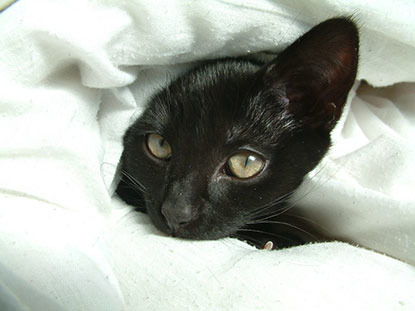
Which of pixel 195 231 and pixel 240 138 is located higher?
pixel 240 138

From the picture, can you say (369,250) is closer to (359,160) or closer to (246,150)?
(359,160)

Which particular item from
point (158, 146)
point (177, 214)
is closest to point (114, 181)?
point (158, 146)

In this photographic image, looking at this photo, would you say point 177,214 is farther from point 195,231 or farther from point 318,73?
point 318,73

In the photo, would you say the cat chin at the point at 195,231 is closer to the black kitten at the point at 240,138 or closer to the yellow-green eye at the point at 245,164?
the black kitten at the point at 240,138

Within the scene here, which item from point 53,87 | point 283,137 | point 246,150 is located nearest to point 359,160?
point 283,137

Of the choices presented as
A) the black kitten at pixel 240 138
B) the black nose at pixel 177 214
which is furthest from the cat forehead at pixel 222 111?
the black nose at pixel 177 214

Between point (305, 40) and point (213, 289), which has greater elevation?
point (305, 40)

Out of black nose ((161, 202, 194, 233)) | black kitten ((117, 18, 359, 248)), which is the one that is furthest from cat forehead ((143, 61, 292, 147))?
black nose ((161, 202, 194, 233))
